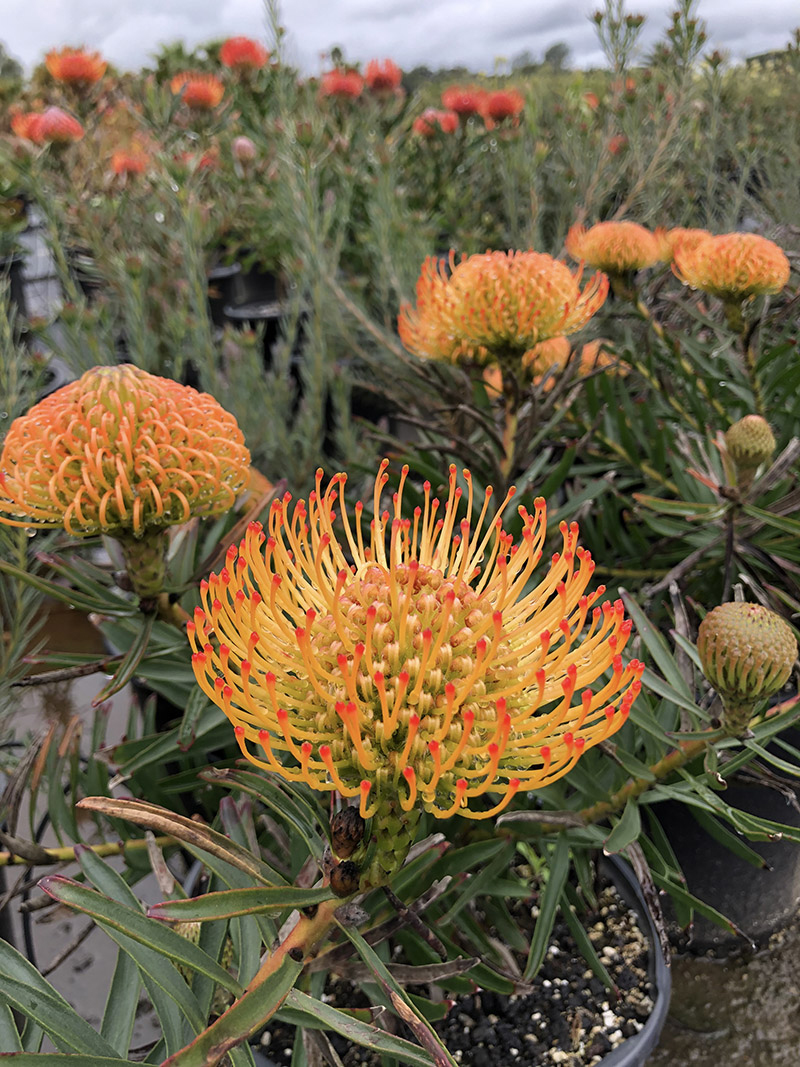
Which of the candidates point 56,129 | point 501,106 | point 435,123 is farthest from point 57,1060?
point 435,123

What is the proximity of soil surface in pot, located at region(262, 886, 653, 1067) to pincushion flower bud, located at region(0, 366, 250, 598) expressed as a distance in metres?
0.49

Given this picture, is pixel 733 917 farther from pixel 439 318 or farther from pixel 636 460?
pixel 439 318

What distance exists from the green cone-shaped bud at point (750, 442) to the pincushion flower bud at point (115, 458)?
1.75 ft

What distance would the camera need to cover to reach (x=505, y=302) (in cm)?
87

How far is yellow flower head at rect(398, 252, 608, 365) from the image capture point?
873 millimetres

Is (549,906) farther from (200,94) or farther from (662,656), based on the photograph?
(200,94)

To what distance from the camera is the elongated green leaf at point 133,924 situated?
42 cm

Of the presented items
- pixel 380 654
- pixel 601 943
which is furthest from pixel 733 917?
pixel 380 654

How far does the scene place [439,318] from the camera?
0.93 m

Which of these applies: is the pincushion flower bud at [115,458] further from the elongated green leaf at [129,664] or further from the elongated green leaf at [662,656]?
the elongated green leaf at [662,656]

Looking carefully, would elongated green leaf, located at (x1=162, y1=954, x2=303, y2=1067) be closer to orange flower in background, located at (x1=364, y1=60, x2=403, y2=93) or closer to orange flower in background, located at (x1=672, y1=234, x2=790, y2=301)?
orange flower in background, located at (x1=672, y1=234, x2=790, y2=301)

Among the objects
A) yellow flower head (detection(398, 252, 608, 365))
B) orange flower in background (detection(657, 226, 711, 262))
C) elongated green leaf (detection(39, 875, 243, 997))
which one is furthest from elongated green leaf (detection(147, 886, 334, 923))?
Answer: orange flower in background (detection(657, 226, 711, 262))

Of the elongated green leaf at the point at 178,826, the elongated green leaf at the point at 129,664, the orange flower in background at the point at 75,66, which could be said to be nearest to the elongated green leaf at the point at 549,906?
the elongated green leaf at the point at 178,826

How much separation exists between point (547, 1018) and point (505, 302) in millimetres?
734
